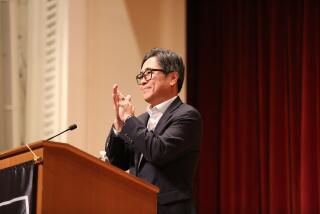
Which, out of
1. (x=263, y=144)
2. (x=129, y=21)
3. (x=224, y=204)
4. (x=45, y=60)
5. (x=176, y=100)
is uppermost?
(x=129, y=21)

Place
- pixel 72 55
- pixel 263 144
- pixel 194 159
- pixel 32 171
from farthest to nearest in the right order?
pixel 263 144, pixel 72 55, pixel 194 159, pixel 32 171

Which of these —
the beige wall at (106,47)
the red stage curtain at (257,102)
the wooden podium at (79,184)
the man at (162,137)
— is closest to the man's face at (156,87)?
the man at (162,137)

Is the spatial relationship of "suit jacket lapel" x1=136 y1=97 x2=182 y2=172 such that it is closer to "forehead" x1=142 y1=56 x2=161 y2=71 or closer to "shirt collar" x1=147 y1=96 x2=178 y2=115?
"shirt collar" x1=147 y1=96 x2=178 y2=115

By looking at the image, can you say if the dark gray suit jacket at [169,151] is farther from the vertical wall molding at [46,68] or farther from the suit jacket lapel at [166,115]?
the vertical wall molding at [46,68]

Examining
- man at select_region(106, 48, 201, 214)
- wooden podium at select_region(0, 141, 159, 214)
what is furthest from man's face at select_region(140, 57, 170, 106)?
wooden podium at select_region(0, 141, 159, 214)

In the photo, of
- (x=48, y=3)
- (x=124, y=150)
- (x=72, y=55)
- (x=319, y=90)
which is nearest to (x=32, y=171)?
(x=124, y=150)

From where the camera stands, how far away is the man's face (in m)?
2.26

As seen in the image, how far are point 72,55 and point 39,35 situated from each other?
0.29 m

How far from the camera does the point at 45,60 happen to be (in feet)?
11.9

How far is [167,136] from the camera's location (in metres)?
2.04

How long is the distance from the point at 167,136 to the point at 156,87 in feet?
0.95

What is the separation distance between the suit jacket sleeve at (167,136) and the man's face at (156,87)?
141mm

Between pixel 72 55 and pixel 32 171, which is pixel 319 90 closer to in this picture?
pixel 72 55

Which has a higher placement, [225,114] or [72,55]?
[72,55]
